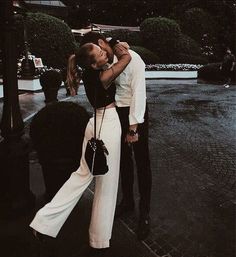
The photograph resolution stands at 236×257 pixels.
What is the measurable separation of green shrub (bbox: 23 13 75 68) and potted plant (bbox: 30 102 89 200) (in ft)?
50.4

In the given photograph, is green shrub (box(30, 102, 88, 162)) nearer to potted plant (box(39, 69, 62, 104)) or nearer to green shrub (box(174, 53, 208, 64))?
potted plant (box(39, 69, 62, 104))

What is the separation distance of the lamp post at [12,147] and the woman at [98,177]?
3.30 ft

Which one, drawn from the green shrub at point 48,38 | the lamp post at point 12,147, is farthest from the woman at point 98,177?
the green shrub at point 48,38

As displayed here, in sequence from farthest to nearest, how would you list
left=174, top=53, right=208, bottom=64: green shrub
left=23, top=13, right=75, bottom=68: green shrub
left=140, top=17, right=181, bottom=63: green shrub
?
left=174, top=53, right=208, bottom=64: green shrub < left=140, top=17, right=181, bottom=63: green shrub < left=23, top=13, right=75, bottom=68: green shrub

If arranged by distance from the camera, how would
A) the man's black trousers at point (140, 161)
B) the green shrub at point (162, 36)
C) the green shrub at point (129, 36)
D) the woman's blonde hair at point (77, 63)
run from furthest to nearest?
the green shrub at point (129, 36) < the green shrub at point (162, 36) < the man's black trousers at point (140, 161) < the woman's blonde hair at point (77, 63)

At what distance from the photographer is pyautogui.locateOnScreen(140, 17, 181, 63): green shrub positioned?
26.0 meters

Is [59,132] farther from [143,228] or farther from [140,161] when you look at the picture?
[143,228]

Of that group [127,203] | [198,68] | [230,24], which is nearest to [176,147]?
[127,203]

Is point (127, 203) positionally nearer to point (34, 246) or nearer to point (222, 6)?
point (34, 246)

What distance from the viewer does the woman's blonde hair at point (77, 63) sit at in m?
3.13

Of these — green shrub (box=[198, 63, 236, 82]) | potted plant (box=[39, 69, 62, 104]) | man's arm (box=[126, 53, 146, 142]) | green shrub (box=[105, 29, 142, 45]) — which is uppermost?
man's arm (box=[126, 53, 146, 142])

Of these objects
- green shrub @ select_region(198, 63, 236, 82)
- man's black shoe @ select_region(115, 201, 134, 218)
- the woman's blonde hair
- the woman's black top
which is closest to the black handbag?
the woman's black top

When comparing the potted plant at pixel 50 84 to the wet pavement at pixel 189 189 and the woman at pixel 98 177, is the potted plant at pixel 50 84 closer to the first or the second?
the wet pavement at pixel 189 189

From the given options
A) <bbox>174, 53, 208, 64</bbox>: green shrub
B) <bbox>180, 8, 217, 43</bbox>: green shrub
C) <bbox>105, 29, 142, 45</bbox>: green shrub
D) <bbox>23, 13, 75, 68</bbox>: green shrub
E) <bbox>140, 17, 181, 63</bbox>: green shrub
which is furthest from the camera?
<bbox>180, 8, 217, 43</bbox>: green shrub
